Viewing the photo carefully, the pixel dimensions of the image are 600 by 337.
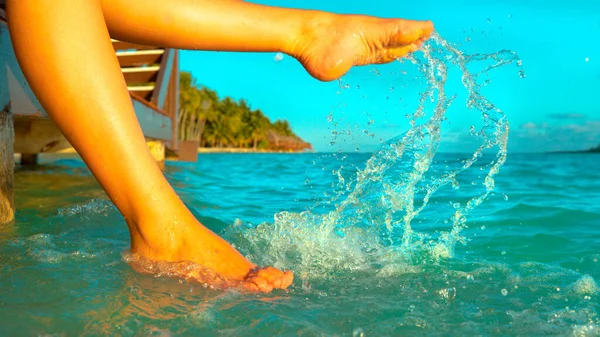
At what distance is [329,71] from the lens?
1.90m

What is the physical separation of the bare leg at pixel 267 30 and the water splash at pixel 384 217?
0.98 ft

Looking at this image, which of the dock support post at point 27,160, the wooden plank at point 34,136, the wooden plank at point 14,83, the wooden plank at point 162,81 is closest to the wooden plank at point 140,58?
the wooden plank at point 162,81

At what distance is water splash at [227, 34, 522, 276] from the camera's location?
6.44ft

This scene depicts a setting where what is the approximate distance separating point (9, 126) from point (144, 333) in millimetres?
1858

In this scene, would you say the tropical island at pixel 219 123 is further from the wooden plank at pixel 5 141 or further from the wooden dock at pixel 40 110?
the wooden plank at pixel 5 141

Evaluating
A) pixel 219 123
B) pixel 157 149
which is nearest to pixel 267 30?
pixel 157 149

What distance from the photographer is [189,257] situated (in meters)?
1.57

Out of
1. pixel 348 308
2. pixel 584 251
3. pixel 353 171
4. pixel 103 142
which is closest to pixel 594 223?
pixel 584 251

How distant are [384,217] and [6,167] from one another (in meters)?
1.81

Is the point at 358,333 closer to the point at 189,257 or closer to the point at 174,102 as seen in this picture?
the point at 189,257

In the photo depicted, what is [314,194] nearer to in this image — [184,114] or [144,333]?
[144,333]

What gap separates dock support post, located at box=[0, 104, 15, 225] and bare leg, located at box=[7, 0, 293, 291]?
1.16m

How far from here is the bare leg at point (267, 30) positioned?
1.64 meters

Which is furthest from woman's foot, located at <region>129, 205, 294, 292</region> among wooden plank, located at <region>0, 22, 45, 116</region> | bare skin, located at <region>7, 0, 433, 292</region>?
wooden plank, located at <region>0, 22, 45, 116</region>
